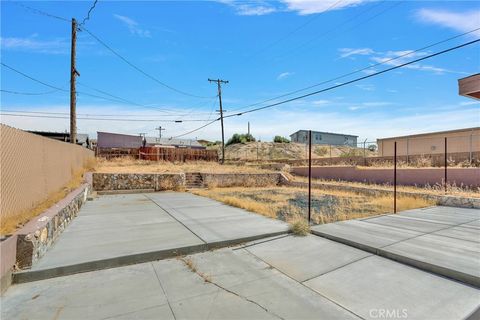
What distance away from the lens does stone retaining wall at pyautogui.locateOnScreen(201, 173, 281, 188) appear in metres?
18.2

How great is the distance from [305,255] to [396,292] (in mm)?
1505

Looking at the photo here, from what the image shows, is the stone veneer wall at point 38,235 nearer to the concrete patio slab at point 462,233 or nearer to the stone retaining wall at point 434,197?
the concrete patio slab at point 462,233

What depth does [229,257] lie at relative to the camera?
4.66 metres

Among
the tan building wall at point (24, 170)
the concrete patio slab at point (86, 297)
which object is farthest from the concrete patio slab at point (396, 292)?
the tan building wall at point (24, 170)

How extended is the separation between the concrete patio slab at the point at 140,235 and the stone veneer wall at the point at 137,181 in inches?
225

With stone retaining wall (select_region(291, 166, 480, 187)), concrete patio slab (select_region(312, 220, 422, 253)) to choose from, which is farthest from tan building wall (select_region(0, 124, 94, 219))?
stone retaining wall (select_region(291, 166, 480, 187))

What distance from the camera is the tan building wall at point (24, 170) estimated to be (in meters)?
4.10

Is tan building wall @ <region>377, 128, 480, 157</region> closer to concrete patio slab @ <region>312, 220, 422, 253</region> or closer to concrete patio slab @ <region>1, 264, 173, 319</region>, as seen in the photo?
concrete patio slab @ <region>312, 220, 422, 253</region>

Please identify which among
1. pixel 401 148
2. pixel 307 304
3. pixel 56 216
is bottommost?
pixel 307 304

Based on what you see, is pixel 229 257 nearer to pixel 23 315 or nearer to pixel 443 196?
pixel 23 315

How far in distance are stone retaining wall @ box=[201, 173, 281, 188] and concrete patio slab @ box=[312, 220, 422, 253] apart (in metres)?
11.4

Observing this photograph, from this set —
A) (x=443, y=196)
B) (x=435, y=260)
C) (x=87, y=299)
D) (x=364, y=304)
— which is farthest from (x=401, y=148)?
(x=87, y=299)

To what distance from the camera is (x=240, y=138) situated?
60.7 meters

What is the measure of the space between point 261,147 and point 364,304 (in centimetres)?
4920
